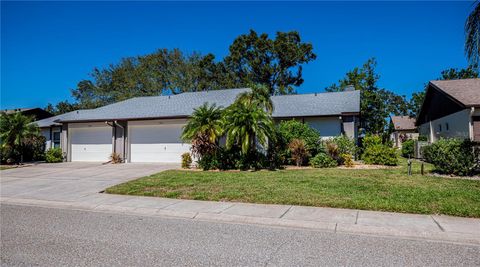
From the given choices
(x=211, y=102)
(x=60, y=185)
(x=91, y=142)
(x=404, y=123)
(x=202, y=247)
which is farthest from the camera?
(x=404, y=123)

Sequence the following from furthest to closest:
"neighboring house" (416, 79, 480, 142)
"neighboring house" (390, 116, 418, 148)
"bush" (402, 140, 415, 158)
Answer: "neighboring house" (390, 116, 418, 148)
"bush" (402, 140, 415, 158)
"neighboring house" (416, 79, 480, 142)

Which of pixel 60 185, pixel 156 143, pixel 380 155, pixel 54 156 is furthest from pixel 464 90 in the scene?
pixel 54 156

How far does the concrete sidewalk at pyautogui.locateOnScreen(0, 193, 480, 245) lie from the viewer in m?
5.33

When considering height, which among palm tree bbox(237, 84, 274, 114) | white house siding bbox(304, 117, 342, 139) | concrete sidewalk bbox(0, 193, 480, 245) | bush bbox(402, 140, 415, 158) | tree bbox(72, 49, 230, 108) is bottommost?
concrete sidewalk bbox(0, 193, 480, 245)

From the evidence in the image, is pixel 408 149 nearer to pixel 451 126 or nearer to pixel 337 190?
pixel 451 126

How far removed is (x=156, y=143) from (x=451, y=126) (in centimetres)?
1809

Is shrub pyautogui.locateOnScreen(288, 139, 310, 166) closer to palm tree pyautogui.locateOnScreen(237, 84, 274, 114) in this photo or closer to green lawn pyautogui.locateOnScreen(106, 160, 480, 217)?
palm tree pyautogui.locateOnScreen(237, 84, 274, 114)

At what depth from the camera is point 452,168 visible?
10875 mm

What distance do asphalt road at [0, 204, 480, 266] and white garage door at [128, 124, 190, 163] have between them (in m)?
12.4

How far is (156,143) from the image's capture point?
754 inches

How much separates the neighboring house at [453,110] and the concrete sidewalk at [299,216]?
11.4m

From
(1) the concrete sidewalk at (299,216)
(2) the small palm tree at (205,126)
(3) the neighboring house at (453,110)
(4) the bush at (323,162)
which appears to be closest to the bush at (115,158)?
(2) the small palm tree at (205,126)

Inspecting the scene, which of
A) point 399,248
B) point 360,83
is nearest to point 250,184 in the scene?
point 399,248

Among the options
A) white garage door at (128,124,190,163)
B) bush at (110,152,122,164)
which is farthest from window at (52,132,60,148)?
white garage door at (128,124,190,163)
